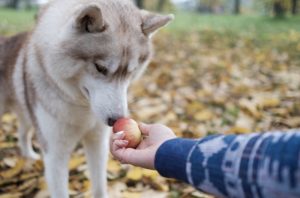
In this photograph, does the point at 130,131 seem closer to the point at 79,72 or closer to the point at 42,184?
the point at 79,72

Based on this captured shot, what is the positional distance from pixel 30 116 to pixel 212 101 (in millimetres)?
2365

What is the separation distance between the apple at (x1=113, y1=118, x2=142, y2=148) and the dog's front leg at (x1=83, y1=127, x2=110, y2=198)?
0.76 meters

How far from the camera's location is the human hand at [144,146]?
68.8 inches

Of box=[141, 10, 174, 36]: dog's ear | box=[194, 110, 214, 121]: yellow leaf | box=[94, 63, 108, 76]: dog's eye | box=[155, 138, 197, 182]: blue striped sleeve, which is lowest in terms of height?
box=[194, 110, 214, 121]: yellow leaf

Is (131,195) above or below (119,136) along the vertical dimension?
below

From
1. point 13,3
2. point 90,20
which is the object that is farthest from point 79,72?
point 13,3

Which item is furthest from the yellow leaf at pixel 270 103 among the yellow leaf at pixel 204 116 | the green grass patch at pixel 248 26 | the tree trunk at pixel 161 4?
the tree trunk at pixel 161 4

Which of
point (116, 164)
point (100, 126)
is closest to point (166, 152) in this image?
point (100, 126)

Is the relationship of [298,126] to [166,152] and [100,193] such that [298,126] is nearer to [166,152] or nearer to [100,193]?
[100,193]

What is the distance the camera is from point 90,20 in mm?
2367

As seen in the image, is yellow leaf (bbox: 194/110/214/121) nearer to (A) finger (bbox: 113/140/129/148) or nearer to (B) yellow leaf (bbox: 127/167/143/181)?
(B) yellow leaf (bbox: 127/167/143/181)

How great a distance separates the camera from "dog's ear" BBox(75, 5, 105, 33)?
2.28 meters

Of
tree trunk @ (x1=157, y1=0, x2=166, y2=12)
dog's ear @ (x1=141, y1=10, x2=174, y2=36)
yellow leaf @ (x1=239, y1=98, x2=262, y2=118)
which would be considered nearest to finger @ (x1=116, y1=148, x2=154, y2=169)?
dog's ear @ (x1=141, y1=10, x2=174, y2=36)

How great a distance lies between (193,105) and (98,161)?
1.75m
